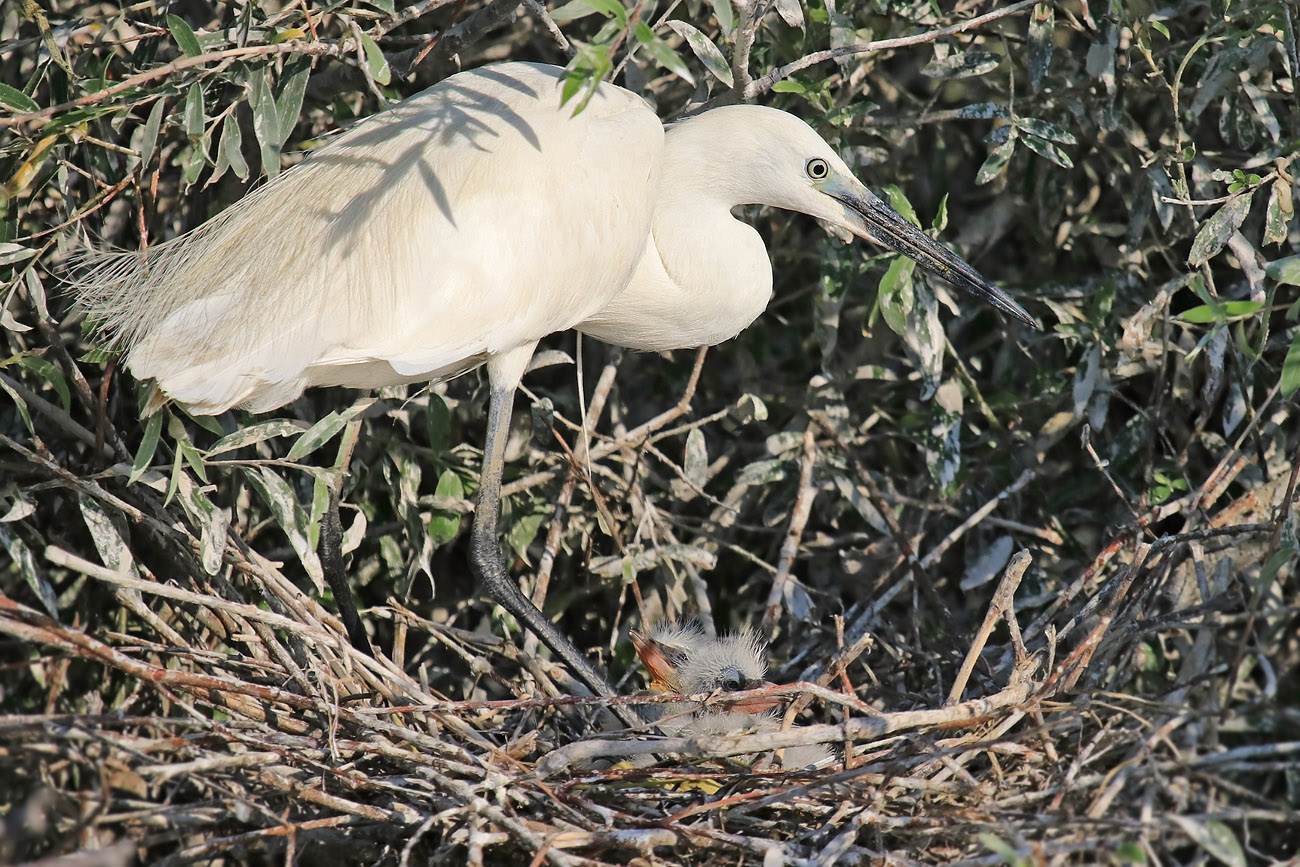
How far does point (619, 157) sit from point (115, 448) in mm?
1043

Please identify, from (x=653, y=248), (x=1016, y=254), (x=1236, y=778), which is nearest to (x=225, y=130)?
(x=653, y=248)

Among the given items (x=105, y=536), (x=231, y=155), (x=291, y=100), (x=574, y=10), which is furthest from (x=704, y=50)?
(x=105, y=536)

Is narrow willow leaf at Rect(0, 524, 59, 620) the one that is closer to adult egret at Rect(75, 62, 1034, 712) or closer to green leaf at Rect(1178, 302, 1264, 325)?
adult egret at Rect(75, 62, 1034, 712)

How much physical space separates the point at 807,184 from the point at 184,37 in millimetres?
1097

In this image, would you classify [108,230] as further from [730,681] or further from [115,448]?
[730,681]

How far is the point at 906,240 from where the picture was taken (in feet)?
7.34

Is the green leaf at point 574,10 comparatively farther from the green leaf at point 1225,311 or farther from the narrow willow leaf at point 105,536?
the narrow willow leaf at point 105,536

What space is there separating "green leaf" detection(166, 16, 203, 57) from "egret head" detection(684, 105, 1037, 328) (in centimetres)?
88

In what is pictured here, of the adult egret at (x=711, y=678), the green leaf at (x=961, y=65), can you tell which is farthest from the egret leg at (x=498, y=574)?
the green leaf at (x=961, y=65)

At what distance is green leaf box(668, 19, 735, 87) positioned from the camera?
2.00 meters

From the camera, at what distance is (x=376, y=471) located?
253cm

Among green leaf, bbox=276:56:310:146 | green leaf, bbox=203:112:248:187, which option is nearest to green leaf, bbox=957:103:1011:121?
green leaf, bbox=276:56:310:146

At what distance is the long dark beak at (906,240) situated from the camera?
223 cm

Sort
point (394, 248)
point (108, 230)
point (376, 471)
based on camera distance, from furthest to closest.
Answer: point (376, 471) → point (108, 230) → point (394, 248)
